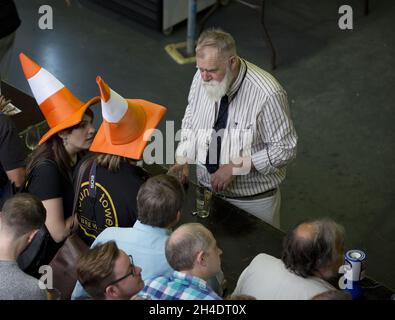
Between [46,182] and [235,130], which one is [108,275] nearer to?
[46,182]

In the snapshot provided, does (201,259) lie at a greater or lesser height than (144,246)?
greater

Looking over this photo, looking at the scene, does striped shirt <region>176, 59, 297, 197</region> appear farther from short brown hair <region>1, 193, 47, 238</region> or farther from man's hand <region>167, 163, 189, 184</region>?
short brown hair <region>1, 193, 47, 238</region>

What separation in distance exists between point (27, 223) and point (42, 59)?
410 cm

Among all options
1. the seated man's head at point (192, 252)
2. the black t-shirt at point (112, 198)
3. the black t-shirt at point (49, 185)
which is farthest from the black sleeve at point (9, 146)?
the seated man's head at point (192, 252)

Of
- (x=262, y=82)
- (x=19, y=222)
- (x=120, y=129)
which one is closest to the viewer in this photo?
(x=19, y=222)

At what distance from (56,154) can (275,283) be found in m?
1.39

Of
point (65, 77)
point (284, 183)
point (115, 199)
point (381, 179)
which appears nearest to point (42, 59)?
point (65, 77)

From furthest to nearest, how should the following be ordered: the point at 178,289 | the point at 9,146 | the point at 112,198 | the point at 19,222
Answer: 1. the point at 9,146
2. the point at 112,198
3. the point at 19,222
4. the point at 178,289

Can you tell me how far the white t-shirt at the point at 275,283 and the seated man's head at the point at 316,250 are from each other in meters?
0.04

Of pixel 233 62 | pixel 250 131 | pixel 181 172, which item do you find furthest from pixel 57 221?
pixel 233 62

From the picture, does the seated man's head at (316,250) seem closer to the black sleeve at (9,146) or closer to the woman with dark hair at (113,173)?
the woman with dark hair at (113,173)

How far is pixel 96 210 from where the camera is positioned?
11.7ft

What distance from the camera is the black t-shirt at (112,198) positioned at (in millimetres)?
3508
